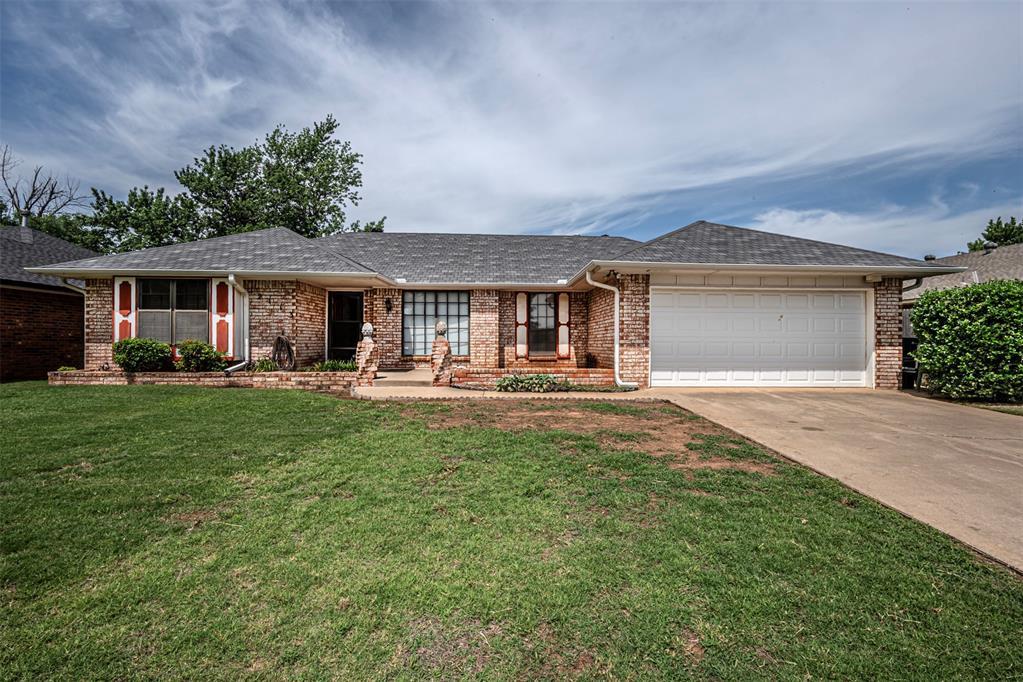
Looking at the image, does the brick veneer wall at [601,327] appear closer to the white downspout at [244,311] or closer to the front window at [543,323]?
the front window at [543,323]

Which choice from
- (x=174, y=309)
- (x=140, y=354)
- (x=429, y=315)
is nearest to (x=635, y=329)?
(x=429, y=315)

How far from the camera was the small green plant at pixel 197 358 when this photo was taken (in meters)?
9.91

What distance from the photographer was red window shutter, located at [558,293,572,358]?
1328cm

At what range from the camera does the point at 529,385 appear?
9.44 meters

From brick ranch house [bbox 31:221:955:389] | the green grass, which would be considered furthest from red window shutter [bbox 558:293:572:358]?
the green grass

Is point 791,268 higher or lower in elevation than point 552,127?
lower

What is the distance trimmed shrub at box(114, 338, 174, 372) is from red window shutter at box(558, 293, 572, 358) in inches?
381

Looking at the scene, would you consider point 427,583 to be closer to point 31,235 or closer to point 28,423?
point 28,423

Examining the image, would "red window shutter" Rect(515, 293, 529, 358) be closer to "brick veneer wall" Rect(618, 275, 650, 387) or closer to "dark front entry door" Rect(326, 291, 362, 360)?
"brick veneer wall" Rect(618, 275, 650, 387)

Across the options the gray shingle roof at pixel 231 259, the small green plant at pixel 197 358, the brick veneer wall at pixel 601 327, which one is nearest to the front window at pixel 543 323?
the brick veneer wall at pixel 601 327

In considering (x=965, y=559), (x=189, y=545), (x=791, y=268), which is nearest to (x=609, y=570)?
(x=965, y=559)

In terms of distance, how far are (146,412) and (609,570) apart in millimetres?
7067

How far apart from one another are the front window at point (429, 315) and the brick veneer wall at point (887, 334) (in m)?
10.1

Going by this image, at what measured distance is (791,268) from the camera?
9.51 metres
